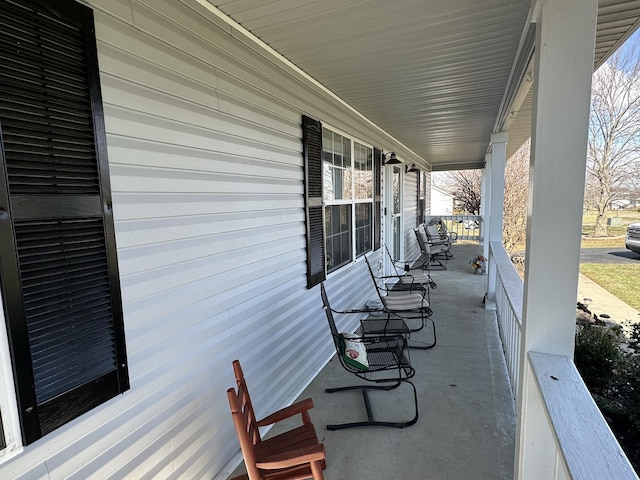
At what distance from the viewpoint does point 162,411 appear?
169 centimetres

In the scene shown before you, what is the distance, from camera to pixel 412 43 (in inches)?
88.7

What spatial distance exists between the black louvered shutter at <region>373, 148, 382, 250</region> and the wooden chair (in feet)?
11.9

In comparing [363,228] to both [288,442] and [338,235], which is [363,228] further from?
[288,442]

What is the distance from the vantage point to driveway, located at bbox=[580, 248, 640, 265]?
37.2 ft

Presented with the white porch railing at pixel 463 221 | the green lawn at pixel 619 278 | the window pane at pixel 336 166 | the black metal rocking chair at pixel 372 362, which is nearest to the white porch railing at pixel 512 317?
the black metal rocking chair at pixel 372 362

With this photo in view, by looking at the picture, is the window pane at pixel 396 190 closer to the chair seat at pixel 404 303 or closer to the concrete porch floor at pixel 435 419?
the chair seat at pixel 404 303

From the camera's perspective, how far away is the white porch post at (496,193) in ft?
16.1

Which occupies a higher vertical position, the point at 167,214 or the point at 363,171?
the point at 363,171

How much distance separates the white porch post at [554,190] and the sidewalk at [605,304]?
19.0 ft

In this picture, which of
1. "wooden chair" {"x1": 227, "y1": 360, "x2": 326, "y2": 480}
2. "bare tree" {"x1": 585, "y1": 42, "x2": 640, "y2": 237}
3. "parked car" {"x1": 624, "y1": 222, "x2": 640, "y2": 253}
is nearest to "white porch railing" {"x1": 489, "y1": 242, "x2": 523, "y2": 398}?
"wooden chair" {"x1": 227, "y1": 360, "x2": 326, "y2": 480}

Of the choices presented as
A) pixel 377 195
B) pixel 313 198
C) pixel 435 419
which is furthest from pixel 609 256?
pixel 313 198

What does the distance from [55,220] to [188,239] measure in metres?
0.67

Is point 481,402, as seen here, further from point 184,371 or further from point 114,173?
point 114,173

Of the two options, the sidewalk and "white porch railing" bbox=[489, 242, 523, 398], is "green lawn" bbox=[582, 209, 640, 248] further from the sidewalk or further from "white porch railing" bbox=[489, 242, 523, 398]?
"white porch railing" bbox=[489, 242, 523, 398]
